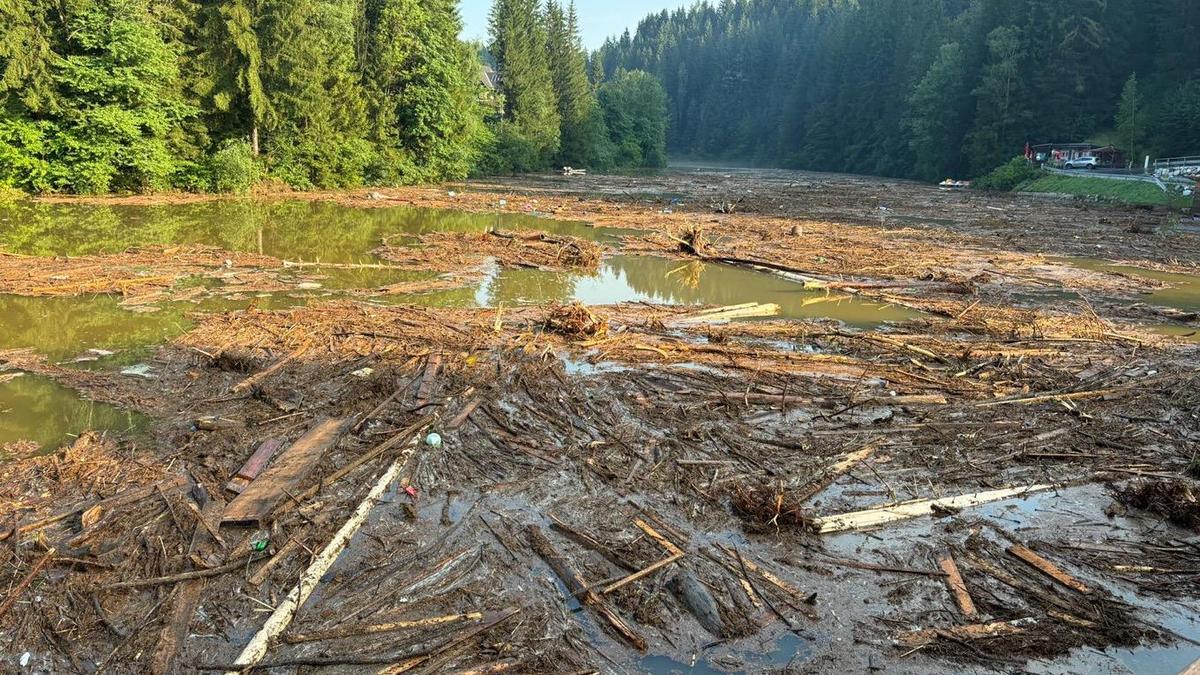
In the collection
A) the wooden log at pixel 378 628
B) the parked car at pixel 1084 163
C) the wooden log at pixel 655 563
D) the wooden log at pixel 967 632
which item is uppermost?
the parked car at pixel 1084 163

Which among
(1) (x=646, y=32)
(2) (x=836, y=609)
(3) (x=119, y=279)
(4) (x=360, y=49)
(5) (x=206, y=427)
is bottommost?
(2) (x=836, y=609)

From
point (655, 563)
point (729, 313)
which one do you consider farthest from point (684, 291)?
point (655, 563)

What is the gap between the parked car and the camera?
4878cm

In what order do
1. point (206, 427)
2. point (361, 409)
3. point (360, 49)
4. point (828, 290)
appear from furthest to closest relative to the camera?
point (360, 49), point (828, 290), point (361, 409), point (206, 427)

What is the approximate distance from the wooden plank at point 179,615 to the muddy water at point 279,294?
2.79 meters

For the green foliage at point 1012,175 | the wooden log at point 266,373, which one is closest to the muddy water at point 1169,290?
the wooden log at point 266,373

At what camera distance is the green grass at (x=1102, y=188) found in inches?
1355

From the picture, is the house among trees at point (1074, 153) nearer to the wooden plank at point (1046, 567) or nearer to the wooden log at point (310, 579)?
the wooden plank at point (1046, 567)

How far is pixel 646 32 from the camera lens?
17112 cm

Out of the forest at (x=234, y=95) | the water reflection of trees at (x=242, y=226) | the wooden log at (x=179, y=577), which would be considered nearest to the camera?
the wooden log at (x=179, y=577)

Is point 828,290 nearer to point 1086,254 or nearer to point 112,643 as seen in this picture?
point 1086,254

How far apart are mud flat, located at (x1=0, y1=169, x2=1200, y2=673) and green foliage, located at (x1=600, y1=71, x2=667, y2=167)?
65337 millimetres

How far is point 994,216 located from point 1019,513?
29581 mm

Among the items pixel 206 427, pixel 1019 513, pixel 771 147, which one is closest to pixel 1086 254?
pixel 1019 513
